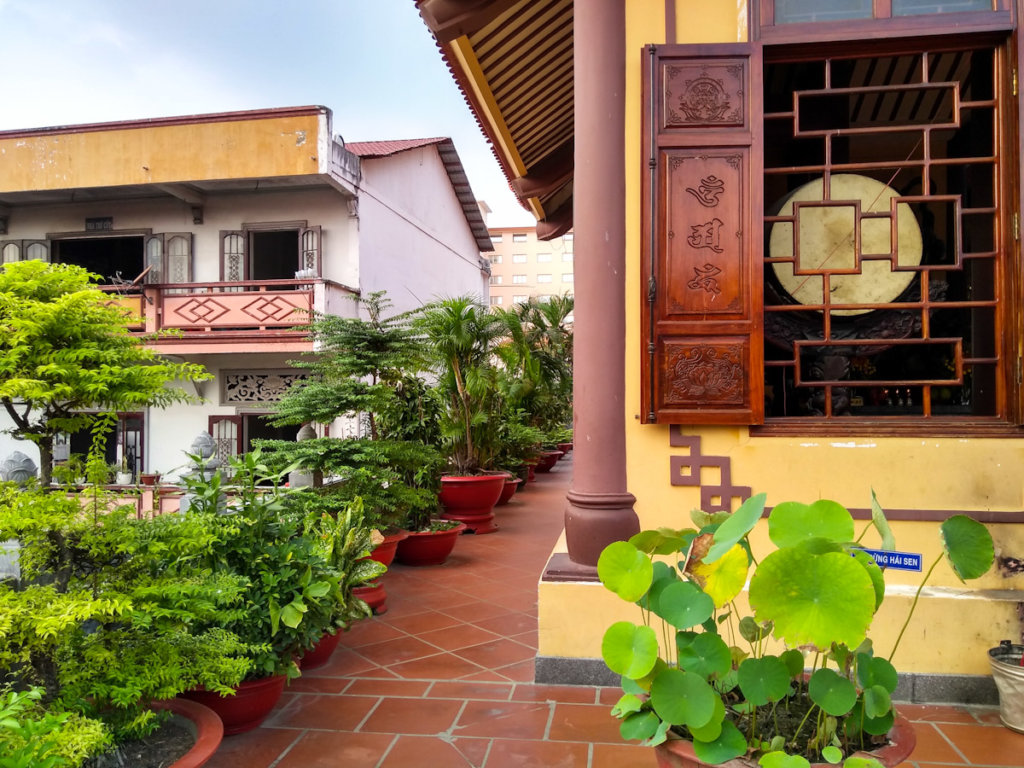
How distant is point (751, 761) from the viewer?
1.79 meters

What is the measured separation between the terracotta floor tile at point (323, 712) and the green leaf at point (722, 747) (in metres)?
1.66

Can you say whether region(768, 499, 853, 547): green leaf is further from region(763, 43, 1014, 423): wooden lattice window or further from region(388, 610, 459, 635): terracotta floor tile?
region(388, 610, 459, 635): terracotta floor tile

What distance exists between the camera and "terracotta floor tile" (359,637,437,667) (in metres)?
3.76

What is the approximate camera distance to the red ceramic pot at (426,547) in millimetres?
5676

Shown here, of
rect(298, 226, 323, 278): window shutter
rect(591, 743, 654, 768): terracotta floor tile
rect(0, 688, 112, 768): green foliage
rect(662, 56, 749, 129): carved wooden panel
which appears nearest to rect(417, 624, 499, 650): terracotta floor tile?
rect(591, 743, 654, 768): terracotta floor tile

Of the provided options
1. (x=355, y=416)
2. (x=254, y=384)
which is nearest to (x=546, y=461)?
(x=254, y=384)

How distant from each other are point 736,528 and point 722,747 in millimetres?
528

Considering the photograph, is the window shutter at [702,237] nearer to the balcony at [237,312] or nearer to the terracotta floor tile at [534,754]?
the terracotta floor tile at [534,754]

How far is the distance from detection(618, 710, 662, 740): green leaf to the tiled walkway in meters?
0.87

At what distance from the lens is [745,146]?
11.1 feet

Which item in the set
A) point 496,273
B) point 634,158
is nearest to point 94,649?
point 634,158

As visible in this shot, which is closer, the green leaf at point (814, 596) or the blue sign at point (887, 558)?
the green leaf at point (814, 596)

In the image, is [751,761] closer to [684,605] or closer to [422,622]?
[684,605]

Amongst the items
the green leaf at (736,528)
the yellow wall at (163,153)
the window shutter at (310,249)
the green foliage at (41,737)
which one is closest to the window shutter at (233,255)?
the window shutter at (310,249)
